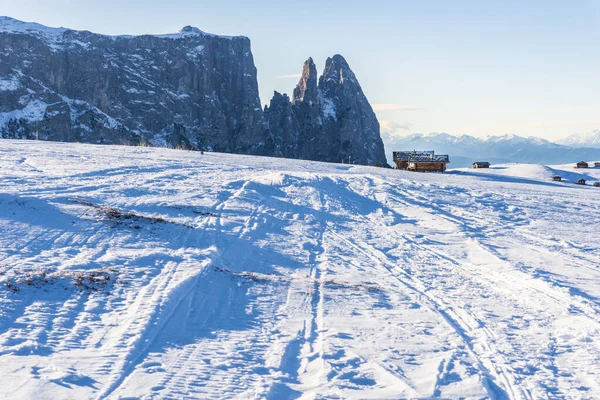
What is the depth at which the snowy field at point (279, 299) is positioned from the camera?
5.93 metres

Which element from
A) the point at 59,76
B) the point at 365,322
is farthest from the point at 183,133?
the point at 365,322

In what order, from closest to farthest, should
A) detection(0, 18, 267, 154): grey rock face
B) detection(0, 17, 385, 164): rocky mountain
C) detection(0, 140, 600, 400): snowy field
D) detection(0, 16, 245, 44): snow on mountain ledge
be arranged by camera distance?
detection(0, 140, 600, 400): snowy field
detection(0, 18, 267, 154): grey rock face
detection(0, 17, 385, 164): rocky mountain
detection(0, 16, 245, 44): snow on mountain ledge

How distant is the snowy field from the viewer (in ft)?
19.4

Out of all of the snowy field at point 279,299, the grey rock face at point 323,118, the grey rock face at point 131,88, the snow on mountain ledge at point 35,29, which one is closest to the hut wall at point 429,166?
the snowy field at point 279,299

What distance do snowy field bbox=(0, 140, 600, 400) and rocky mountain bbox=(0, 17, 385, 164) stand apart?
5959 inches

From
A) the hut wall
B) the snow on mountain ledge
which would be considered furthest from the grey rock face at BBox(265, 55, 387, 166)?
the hut wall

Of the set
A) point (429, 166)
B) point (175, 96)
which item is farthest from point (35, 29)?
point (429, 166)

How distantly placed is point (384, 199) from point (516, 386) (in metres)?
13.6

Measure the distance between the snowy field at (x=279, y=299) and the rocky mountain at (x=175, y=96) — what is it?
15135 cm

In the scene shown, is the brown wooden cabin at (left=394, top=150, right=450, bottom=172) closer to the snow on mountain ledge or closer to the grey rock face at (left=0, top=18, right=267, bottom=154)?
the grey rock face at (left=0, top=18, right=267, bottom=154)

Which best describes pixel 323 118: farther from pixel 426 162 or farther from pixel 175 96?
pixel 426 162

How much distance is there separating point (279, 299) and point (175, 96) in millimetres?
180784

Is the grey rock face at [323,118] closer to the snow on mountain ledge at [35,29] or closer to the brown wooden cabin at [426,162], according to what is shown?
the snow on mountain ledge at [35,29]

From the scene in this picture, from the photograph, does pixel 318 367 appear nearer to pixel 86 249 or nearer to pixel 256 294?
pixel 256 294
